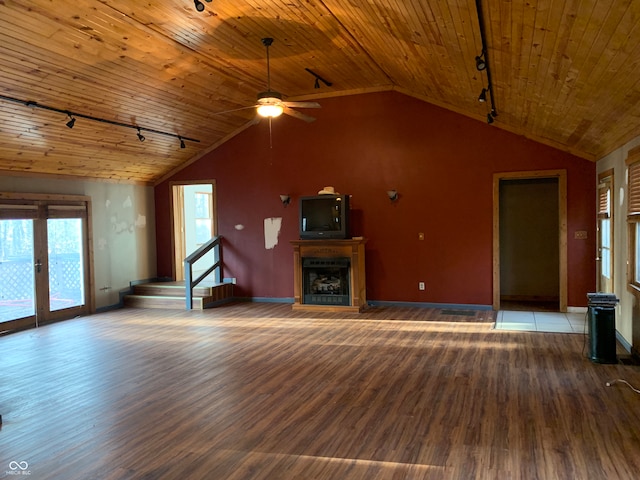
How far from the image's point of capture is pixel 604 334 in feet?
16.3

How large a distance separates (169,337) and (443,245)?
4422mm

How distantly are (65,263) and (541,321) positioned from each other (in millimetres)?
7284

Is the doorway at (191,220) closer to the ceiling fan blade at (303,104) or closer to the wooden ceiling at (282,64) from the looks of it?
the wooden ceiling at (282,64)

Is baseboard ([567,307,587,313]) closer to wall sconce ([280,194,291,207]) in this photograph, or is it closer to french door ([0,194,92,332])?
wall sconce ([280,194,291,207])

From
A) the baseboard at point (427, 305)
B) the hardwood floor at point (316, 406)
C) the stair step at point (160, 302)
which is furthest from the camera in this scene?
the stair step at point (160, 302)

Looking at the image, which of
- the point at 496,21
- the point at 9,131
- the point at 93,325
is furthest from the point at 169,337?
the point at 496,21

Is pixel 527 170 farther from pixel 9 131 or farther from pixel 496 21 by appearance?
pixel 9 131

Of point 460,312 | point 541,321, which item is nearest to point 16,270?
point 460,312

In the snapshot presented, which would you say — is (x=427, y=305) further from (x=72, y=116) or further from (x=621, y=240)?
(x=72, y=116)

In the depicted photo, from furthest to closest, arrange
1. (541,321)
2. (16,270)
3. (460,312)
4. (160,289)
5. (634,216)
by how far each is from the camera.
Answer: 1. (160,289)
2. (460,312)
3. (16,270)
4. (541,321)
5. (634,216)

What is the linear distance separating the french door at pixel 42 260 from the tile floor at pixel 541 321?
656cm

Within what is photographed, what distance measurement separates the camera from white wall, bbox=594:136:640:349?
5488 mm

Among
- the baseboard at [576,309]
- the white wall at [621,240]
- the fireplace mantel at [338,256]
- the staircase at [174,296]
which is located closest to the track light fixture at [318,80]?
the fireplace mantel at [338,256]

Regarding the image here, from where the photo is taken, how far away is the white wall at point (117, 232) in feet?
28.0
